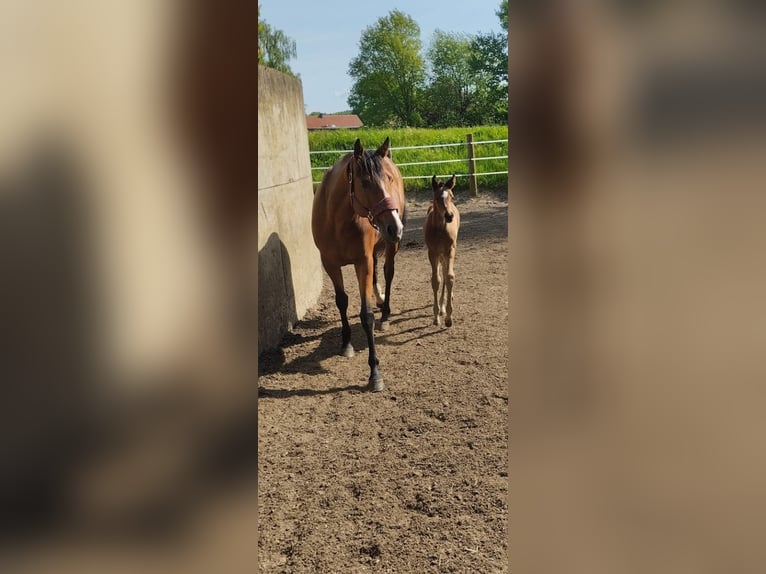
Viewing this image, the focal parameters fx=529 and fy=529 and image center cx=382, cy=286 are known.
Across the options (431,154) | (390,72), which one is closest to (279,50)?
(390,72)

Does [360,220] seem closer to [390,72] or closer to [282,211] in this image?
[282,211]

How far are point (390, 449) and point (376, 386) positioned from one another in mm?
924

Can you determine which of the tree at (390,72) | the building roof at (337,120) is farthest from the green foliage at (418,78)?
the building roof at (337,120)

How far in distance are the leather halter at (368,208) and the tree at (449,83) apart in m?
46.1

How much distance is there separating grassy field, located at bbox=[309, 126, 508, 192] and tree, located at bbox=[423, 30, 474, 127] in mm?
29475

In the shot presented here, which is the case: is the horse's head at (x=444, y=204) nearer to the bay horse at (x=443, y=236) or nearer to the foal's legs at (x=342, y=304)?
the bay horse at (x=443, y=236)

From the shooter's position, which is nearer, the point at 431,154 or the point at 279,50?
the point at 431,154

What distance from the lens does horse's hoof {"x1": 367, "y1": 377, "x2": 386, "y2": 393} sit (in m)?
4.11

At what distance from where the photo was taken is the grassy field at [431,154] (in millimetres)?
14977

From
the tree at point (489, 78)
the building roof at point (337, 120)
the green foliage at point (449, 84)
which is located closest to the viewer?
the tree at point (489, 78)

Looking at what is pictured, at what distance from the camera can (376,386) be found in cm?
412
